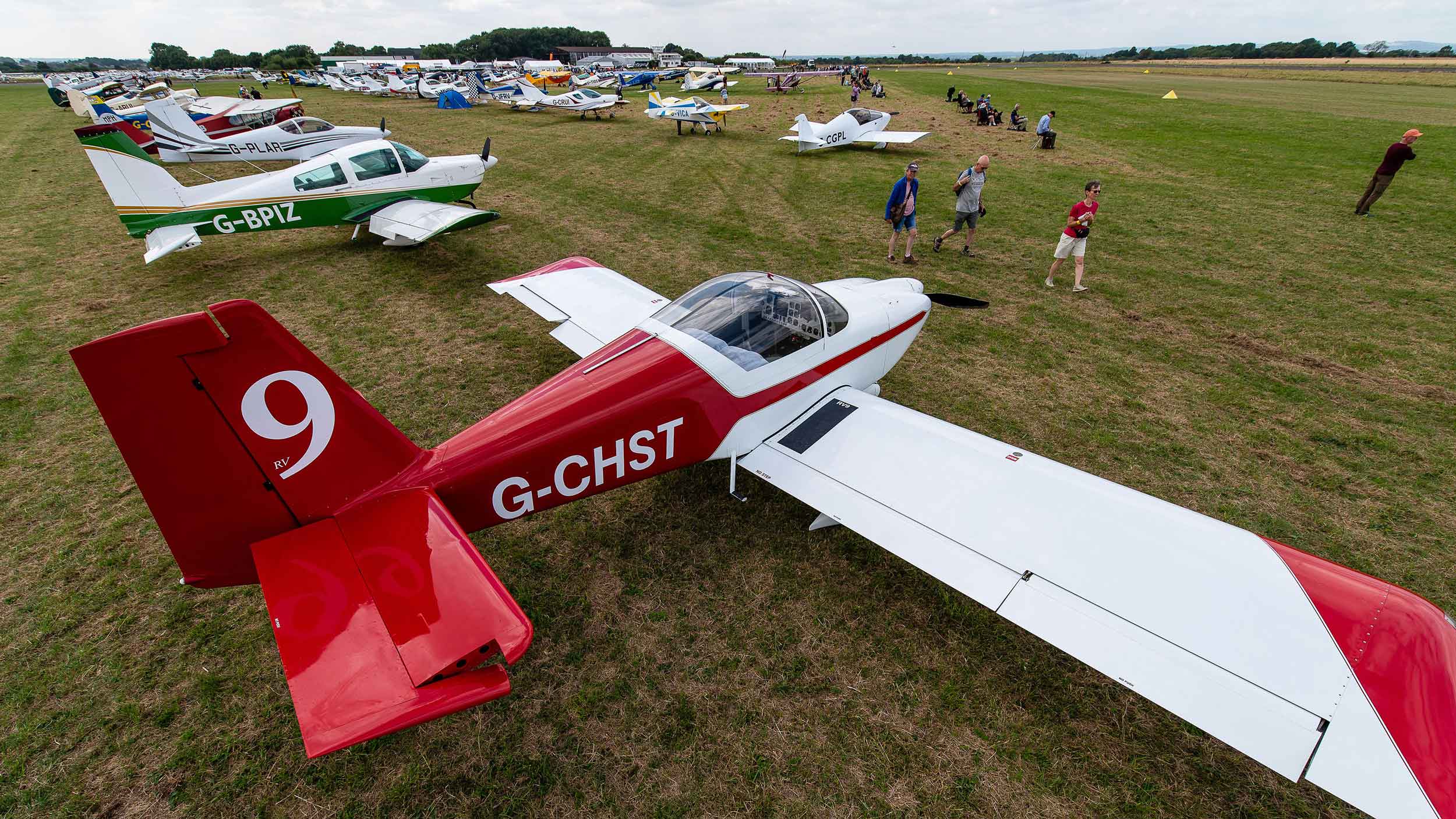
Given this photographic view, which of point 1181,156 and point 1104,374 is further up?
point 1181,156

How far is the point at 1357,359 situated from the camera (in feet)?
23.2

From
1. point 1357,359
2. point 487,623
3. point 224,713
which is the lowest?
point 224,713

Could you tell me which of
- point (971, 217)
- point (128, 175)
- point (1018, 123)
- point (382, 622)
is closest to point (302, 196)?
point (128, 175)

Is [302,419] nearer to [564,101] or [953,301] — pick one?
[953,301]

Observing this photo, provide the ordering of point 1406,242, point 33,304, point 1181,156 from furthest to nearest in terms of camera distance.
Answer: point 1181,156, point 1406,242, point 33,304

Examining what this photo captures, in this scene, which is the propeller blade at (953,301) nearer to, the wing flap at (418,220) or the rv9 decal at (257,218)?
the wing flap at (418,220)

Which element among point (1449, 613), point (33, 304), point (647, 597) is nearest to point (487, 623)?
point (647, 597)

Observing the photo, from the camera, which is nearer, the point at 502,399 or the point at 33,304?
the point at 502,399

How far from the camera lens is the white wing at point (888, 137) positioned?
19.2 metres

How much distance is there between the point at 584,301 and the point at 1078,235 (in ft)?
24.0

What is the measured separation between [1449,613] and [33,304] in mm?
15747

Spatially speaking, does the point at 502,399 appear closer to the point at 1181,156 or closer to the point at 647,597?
the point at 647,597

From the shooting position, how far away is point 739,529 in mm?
4703

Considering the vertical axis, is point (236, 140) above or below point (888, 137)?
below
